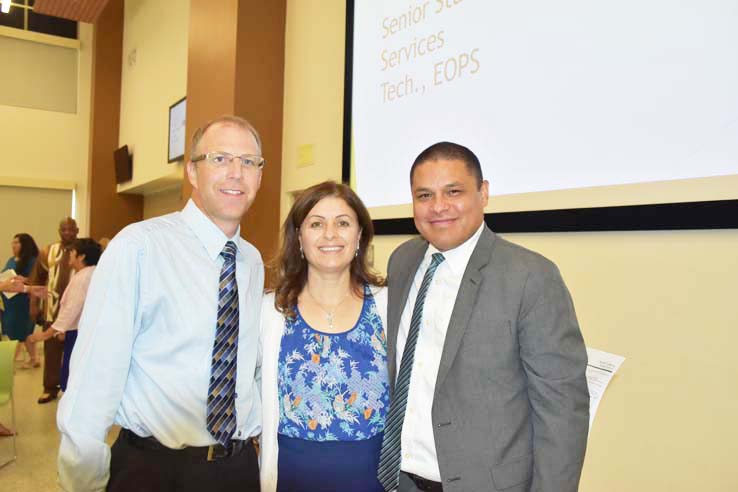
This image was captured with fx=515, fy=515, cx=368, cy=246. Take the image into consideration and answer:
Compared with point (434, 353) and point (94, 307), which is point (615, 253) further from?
point (94, 307)

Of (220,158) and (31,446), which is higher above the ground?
(220,158)

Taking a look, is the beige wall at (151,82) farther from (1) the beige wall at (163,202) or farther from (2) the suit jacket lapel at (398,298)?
(2) the suit jacket lapel at (398,298)

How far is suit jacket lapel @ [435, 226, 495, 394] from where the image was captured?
1.47 m

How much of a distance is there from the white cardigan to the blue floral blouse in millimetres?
23

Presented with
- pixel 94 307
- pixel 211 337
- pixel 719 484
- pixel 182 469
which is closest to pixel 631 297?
pixel 719 484

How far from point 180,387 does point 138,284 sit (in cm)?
33

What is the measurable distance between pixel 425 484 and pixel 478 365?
41cm

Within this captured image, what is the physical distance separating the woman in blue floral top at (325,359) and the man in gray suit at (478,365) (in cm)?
11

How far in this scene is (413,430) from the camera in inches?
62.0

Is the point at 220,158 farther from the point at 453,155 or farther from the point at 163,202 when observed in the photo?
the point at 163,202

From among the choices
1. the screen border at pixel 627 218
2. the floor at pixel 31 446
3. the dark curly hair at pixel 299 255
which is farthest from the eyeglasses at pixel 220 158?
the floor at pixel 31 446

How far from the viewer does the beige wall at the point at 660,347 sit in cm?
172

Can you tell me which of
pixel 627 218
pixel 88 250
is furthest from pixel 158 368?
pixel 88 250

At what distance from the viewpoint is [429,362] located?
1.58 metres
